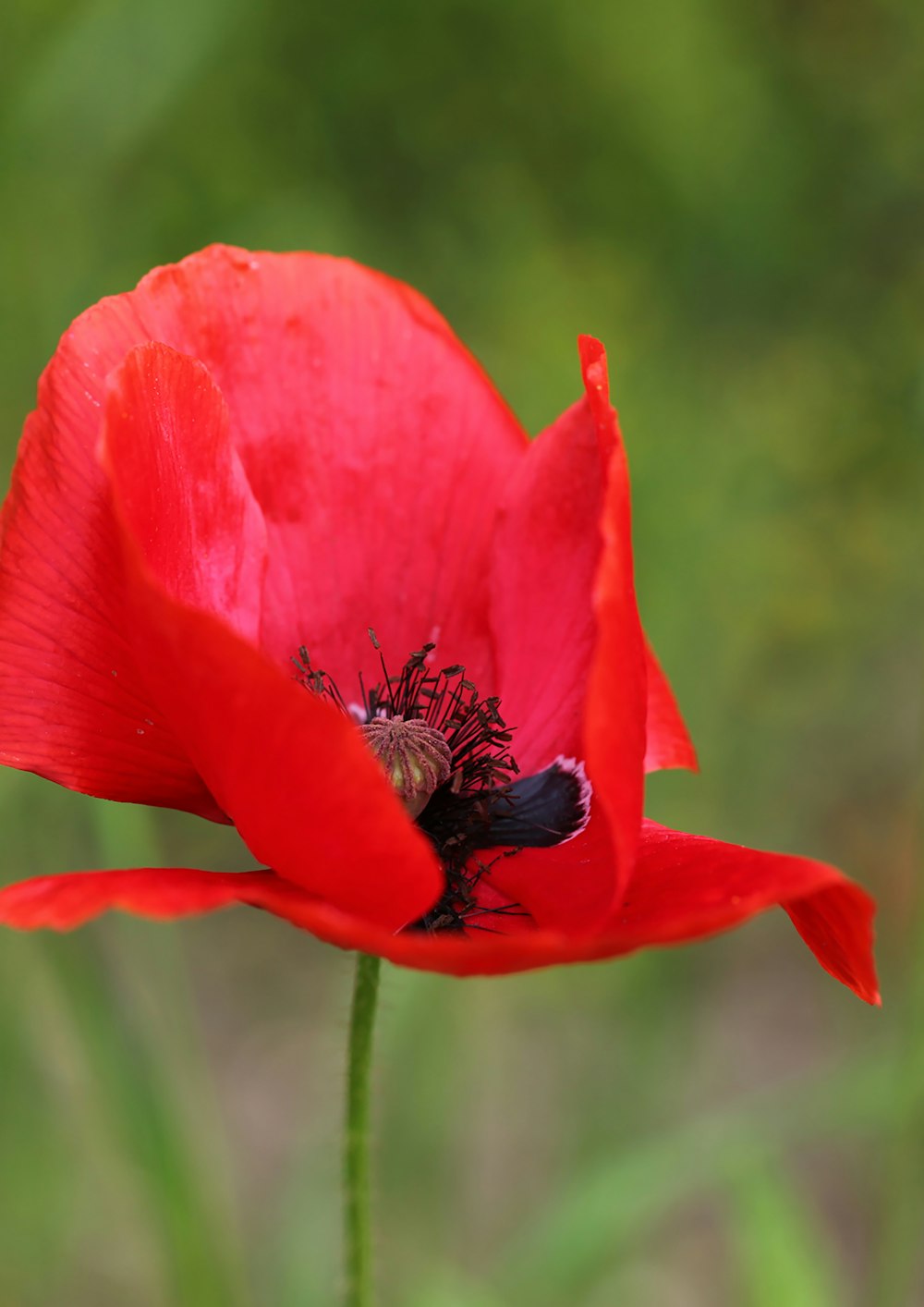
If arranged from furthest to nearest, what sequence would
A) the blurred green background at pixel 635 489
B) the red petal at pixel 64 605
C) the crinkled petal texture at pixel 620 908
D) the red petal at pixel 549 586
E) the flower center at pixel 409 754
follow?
the blurred green background at pixel 635 489 < the red petal at pixel 549 586 < the flower center at pixel 409 754 < the red petal at pixel 64 605 < the crinkled petal texture at pixel 620 908

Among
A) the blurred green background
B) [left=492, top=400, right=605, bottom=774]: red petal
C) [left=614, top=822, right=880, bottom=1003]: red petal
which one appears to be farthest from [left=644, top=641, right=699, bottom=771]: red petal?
the blurred green background

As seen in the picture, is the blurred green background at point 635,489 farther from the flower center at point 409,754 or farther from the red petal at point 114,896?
the red petal at point 114,896

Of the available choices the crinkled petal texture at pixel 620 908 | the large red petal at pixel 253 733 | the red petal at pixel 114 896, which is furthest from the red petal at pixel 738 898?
the red petal at pixel 114 896

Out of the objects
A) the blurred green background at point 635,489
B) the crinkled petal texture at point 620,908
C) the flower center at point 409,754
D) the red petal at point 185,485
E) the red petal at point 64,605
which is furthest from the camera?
the blurred green background at point 635,489

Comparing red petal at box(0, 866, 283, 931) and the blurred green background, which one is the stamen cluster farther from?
the blurred green background

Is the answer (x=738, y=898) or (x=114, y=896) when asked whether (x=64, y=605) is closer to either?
(x=114, y=896)
